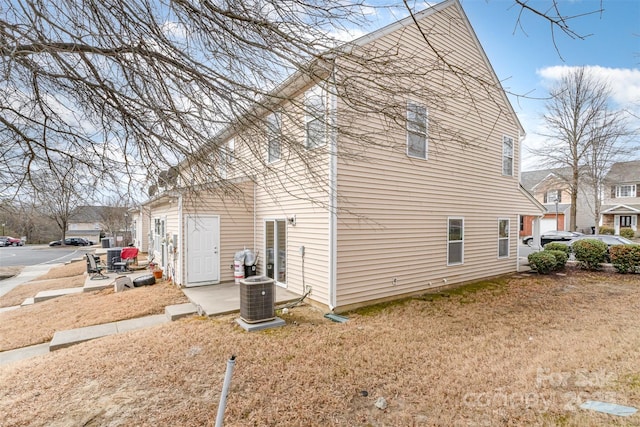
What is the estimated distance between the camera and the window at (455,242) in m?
9.11

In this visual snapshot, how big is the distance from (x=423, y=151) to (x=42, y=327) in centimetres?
932

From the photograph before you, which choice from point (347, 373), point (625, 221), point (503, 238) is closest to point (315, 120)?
point (347, 373)

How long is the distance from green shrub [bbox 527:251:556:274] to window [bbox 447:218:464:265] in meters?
4.14

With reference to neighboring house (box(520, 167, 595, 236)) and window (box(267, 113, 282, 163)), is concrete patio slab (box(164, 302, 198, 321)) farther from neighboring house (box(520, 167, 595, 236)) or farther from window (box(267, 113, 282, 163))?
neighboring house (box(520, 167, 595, 236))

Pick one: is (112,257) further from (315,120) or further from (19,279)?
(315,120)

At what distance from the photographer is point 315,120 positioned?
9.64 feet

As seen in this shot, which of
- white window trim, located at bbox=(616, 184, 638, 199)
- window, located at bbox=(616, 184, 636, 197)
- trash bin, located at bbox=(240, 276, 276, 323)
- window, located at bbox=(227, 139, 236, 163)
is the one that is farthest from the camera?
window, located at bbox=(616, 184, 636, 197)

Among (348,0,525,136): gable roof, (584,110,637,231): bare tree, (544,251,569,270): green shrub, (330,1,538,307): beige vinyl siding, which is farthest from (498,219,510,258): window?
A: (584,110,637,231): bare tree

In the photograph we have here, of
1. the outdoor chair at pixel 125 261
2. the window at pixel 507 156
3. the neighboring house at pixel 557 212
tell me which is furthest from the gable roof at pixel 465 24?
the neighboring house at pixel 557 212

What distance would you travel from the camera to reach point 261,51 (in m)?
2.73

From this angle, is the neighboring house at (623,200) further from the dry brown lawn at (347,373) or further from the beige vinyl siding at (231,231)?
the beige vinyl siding at (231,231)

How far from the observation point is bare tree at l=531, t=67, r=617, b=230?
59.3 feet

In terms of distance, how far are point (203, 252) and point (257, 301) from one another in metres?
3.81

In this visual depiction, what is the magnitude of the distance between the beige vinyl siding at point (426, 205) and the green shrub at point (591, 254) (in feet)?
10.3
